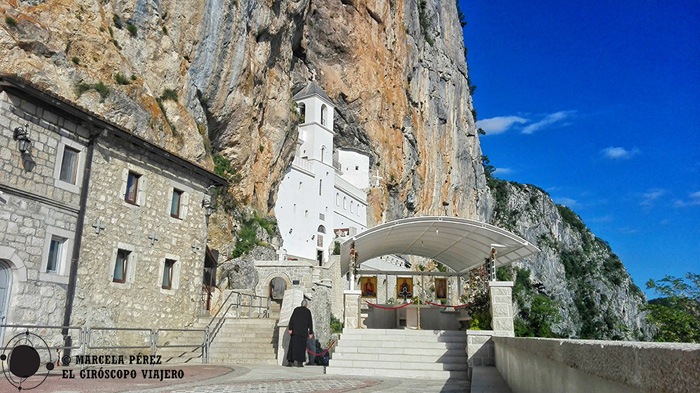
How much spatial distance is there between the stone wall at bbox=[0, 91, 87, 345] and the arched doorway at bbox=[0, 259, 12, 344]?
0.07m

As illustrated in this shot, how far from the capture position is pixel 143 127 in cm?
1933

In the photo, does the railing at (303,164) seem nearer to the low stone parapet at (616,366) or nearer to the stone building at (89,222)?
the stone building at (89,222)

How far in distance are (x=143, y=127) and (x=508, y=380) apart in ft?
52.6

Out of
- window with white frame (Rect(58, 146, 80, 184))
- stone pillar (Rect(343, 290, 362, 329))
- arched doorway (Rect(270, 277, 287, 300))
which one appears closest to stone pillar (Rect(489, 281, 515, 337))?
stone pillar (Rect(343, 290, 362, 329))

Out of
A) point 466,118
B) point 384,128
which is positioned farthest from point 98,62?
point 466,118

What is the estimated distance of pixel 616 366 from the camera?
7.82 ft

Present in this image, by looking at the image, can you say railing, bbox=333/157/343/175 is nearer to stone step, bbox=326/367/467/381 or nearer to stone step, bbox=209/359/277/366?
stone step, bbox=209/359/277/366

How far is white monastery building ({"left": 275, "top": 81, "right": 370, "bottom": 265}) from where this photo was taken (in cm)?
4038

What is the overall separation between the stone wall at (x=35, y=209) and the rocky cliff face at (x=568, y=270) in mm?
73061

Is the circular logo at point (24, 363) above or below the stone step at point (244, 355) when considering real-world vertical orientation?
above

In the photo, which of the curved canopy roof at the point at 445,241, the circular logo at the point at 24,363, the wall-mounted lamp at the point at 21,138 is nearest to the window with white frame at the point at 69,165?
the wall-mounted lamp at the point at 21,138

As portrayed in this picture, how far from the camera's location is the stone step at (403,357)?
1289cm

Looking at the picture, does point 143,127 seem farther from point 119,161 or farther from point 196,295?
point 196,295

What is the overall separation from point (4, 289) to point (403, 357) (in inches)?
360
